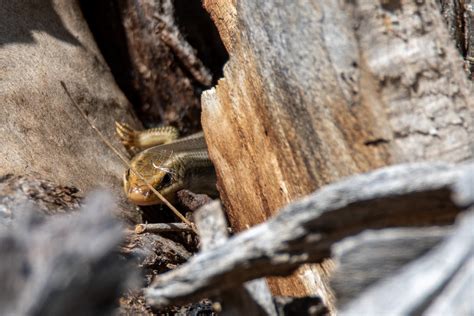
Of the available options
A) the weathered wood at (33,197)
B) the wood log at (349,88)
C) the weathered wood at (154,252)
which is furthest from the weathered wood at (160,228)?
the wood log at (349,88)

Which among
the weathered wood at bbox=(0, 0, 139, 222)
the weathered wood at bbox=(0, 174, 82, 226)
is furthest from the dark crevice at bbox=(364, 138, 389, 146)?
the weathered wood at bbox=(0, 0, 139, 222)

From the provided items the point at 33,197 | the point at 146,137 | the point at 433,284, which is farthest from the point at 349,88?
the point at 146,137

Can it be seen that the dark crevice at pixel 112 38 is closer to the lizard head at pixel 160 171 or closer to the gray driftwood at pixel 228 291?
the lizard head at pixel 160 171

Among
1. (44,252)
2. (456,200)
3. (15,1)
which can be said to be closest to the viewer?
(44,252)

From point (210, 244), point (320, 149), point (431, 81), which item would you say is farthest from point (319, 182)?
point (210, 244)

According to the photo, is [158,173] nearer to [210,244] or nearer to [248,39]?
[248,39]

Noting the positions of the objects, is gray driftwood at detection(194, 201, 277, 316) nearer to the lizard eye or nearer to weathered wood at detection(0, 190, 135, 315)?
weathered wood at detection(0, 190, 135, 315)
